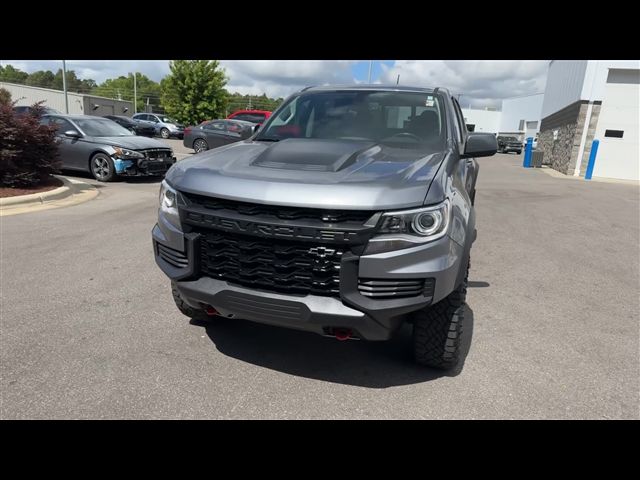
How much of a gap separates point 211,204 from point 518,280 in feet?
12.4

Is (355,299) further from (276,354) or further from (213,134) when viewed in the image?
(213,134)

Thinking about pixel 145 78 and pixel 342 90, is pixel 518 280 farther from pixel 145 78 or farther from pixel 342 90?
pixel 145 78

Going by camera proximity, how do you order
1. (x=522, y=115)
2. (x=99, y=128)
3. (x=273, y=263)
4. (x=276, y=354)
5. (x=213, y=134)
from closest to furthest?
(x=273, y=263) → (x=276, y=354) → (x=99, y=128) → (x=213, y=134) → (x=522, y=115)

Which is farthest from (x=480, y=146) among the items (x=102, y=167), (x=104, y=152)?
(x=102, y=167)

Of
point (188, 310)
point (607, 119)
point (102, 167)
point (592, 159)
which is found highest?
point (607, 119)

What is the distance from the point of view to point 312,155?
2795 mm

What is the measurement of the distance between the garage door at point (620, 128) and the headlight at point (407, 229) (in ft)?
62.4

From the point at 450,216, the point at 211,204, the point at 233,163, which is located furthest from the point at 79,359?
the point at 450,216

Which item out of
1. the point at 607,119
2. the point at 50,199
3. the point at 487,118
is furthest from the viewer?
the point at 487,118

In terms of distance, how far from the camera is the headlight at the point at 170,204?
2706 millimetres

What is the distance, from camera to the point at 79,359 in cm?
297

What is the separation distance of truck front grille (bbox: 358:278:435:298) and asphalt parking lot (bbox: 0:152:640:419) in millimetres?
733

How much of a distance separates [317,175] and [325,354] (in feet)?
4.55

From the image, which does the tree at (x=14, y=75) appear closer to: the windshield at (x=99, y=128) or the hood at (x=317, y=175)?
the windshield at (x=99, y=128)
